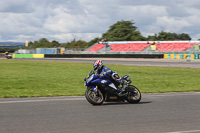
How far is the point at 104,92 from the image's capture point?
31.6ft

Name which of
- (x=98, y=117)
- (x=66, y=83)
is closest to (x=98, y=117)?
(x=98, y=117)

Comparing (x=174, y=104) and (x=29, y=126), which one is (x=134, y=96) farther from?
(x=29, y=126)

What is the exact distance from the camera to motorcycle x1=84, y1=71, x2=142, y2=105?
30.5 ft

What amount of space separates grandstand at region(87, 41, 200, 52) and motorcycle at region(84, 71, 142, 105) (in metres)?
52.7

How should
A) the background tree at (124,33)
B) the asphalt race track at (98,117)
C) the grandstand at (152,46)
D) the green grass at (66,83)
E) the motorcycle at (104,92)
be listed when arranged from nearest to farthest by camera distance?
the asphalt race track at (98,117)
the motorcycle at (104,92)
the green grass at (66,83)
the grandstand at (152,46)
the background tree at (124,33)

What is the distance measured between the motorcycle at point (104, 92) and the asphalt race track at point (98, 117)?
0.24 meters

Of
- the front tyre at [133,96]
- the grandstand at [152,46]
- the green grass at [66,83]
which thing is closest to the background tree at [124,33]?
the grandstand at [152,46]

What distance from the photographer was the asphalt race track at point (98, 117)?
6270 millimetres

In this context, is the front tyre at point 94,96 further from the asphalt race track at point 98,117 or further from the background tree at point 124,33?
the background tree at point 124,33

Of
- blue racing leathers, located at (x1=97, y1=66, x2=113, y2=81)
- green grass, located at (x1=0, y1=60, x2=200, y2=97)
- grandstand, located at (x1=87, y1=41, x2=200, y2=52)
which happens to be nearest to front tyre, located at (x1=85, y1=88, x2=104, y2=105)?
blue racing leathers, located at (x1=97, y1=66, x2=113, y2=81)

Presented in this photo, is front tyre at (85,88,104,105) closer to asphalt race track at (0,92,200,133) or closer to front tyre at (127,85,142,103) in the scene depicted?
asphalt race track at (0,92,200,133)

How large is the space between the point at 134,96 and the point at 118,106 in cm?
85

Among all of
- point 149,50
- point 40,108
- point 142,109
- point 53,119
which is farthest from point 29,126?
point 149,50

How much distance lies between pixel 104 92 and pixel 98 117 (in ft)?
7.07
